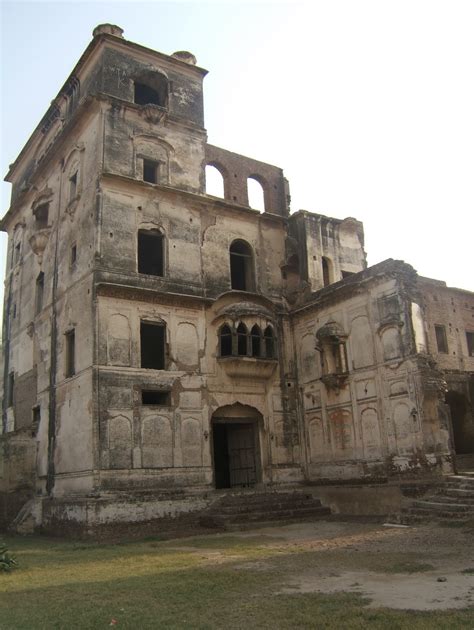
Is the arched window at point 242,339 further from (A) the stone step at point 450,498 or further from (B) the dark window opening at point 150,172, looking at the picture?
(A) the stone step at point 450,498

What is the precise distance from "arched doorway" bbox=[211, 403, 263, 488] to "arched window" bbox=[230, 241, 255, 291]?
485 cm

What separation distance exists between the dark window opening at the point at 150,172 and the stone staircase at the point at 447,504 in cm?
1372

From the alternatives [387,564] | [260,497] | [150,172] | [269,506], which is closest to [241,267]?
[150,172]

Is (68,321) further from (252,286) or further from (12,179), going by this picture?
(12,179)

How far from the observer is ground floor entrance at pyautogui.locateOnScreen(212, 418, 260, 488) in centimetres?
2125

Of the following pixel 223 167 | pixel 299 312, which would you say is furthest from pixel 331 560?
pixel 223 167

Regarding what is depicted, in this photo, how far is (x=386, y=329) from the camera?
1864cm

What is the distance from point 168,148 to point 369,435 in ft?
40.4

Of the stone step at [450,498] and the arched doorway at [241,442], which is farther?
the arched doorway at [241,442]

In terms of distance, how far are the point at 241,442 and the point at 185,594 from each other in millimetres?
13923

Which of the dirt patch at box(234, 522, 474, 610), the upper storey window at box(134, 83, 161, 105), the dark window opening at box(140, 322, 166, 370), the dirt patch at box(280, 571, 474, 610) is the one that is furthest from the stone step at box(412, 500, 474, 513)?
the upper storey window at box(134, 83, 161, 105)

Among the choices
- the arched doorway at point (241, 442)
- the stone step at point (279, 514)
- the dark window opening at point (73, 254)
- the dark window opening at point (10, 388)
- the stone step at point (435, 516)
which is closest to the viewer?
the stone step at point (435, 516)

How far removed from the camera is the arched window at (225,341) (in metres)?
20.8

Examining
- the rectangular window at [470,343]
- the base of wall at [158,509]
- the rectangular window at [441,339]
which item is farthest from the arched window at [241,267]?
the rectangular window at [470,343]
